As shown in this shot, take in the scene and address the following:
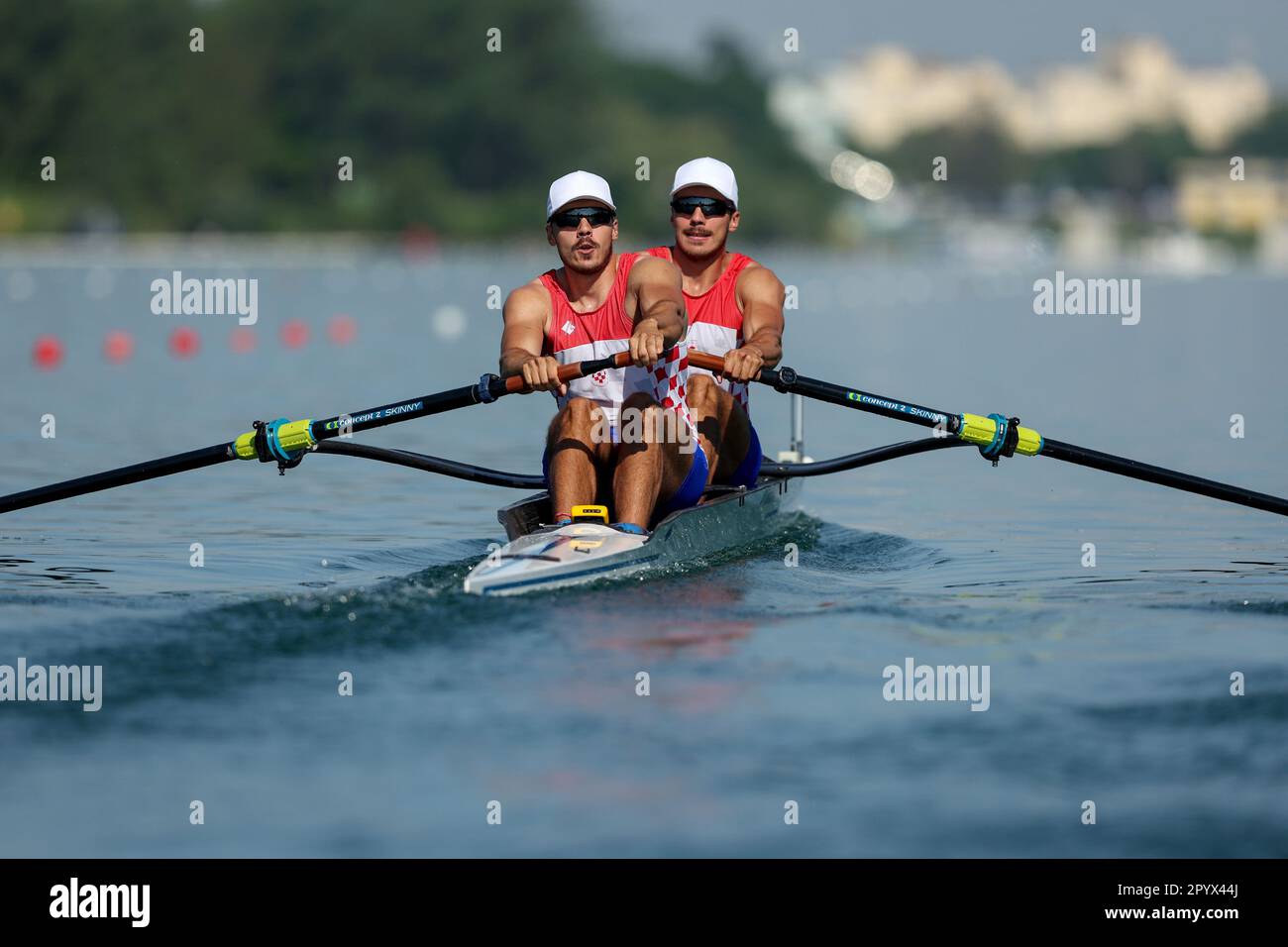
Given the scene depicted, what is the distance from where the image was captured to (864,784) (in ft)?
19.7

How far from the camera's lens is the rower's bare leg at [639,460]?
8.88 meters

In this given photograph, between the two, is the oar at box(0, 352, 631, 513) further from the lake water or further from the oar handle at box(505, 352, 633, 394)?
the oar handle at box(505, 352, 633, 394)

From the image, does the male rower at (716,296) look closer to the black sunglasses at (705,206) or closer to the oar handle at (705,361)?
the black sunglasses at (705,206)

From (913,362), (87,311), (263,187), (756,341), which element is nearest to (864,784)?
(756,341)

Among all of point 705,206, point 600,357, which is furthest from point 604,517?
point 705,206

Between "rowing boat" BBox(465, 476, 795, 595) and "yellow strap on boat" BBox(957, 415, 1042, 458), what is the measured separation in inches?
46.6

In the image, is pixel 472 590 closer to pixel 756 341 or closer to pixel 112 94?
pixel 756 341

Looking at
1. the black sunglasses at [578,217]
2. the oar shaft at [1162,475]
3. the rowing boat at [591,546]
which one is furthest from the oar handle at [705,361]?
the oar shaft at [1162,475]

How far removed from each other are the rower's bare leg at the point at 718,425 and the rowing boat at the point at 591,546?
272 millimetres

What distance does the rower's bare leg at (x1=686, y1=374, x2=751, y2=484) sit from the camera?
33.0 ft

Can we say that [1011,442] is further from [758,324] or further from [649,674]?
[649,674]

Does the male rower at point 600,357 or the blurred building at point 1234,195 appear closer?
the male rower at point 600,357

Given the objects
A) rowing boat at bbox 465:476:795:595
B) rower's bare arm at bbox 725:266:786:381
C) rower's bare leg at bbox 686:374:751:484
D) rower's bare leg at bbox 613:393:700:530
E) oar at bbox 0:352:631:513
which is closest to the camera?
rowing boat at bbox 465:476:795:595

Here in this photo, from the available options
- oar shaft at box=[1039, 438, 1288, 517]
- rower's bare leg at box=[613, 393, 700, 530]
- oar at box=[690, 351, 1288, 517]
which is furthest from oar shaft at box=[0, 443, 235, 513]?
oar shaft at box=[1039, 438, 1288, 517]
